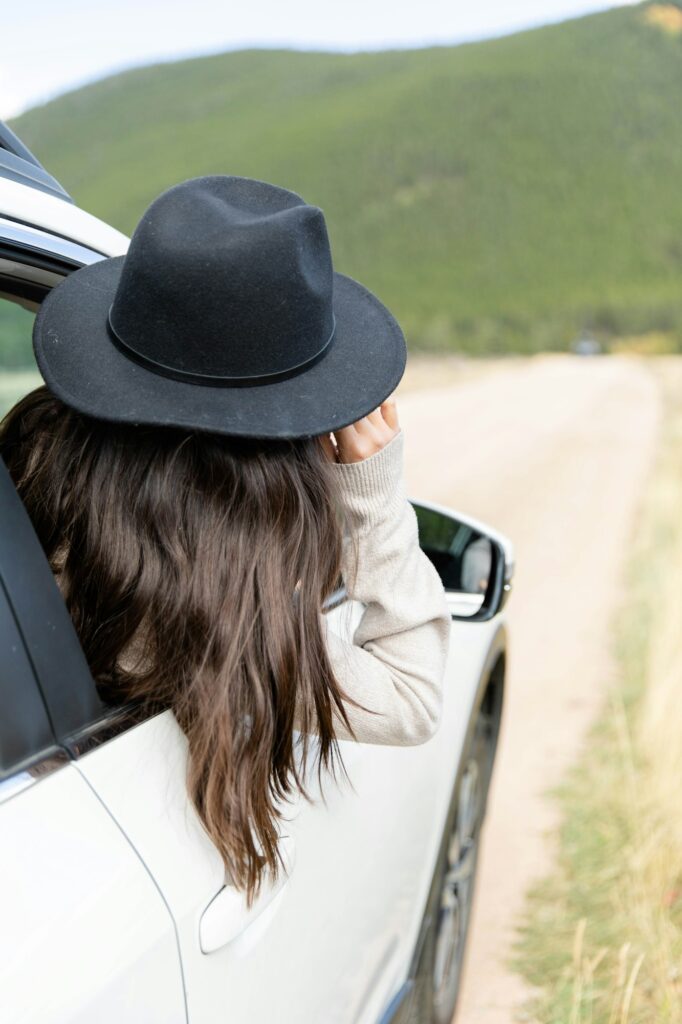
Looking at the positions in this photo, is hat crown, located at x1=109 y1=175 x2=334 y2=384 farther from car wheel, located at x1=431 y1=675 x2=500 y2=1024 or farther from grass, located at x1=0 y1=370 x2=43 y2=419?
car wheel, located at x1=431 y1=675 x2=500 y2=1024

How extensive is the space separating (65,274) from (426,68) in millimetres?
124787

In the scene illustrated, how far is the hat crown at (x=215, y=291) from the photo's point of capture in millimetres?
1343

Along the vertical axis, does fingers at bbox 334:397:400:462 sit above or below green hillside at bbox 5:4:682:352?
above

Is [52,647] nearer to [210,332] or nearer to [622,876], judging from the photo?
[210,332]

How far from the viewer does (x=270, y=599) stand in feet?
4.42

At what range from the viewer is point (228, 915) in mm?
1268

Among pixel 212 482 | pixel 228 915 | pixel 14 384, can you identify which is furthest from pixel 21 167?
pixel 228 915

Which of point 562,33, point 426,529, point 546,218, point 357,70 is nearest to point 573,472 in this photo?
point 426,529

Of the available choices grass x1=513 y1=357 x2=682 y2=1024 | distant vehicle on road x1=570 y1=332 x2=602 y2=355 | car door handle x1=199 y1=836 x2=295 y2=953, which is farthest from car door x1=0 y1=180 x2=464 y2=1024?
distant vehicle on road x1=570 y1=332 x2=602 y2=355

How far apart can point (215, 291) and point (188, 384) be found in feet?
0.39

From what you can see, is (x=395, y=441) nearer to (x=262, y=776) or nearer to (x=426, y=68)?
(x=262, y=776)

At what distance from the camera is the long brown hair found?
51.8 inches

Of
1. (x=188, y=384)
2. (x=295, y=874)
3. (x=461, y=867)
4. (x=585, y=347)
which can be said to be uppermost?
(x=188, y=384)

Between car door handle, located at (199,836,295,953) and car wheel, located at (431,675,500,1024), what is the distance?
117 centimetres
